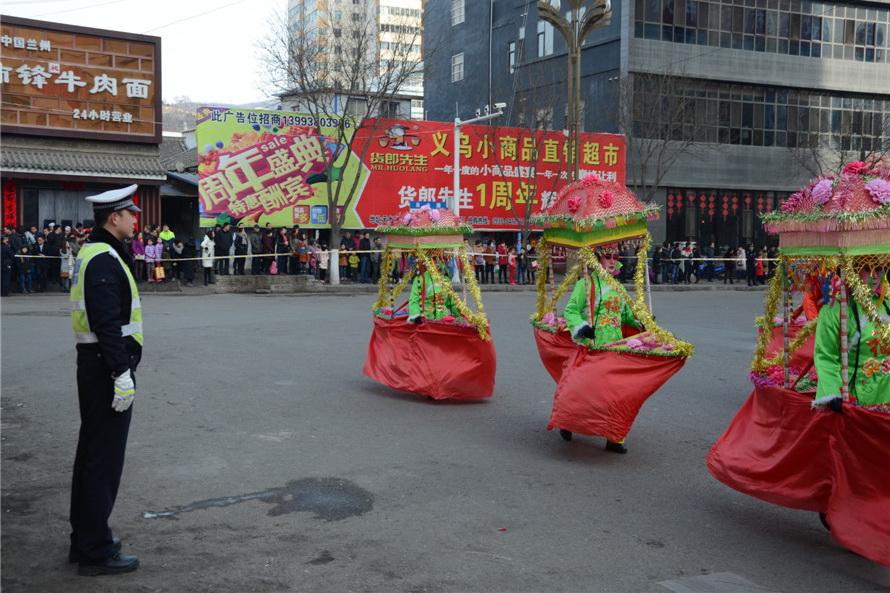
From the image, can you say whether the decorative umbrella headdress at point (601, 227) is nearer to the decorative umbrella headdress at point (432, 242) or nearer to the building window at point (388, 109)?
the decorative umbrella headdress at point (432, 242)

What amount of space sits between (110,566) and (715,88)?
37.0 metres

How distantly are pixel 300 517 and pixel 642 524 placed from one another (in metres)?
2.12

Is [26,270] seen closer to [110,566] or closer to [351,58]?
[351,58]

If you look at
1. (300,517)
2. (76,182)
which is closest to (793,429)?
(300,517)

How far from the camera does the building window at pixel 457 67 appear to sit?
43.8 m

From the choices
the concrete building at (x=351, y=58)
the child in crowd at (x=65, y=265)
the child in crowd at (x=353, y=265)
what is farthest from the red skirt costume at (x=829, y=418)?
the concrete building at (x=351, y=58)

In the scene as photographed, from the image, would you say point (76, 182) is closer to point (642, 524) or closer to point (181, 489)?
point (181, 489)

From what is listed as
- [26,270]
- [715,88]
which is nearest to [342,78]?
[26,270]

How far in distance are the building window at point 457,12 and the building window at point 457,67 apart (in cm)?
187

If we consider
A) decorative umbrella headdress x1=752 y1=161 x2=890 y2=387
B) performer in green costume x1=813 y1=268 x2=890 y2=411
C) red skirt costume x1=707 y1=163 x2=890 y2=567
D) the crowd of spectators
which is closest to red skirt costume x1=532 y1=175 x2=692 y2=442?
red skirt costume x1=707 y1=163 x2=890 y2=567

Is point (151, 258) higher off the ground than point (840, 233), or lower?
lower

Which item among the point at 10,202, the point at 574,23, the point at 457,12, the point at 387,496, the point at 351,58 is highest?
the point at 457,12

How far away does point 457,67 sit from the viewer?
44219 millimetres

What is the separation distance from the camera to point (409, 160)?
99.5ft
